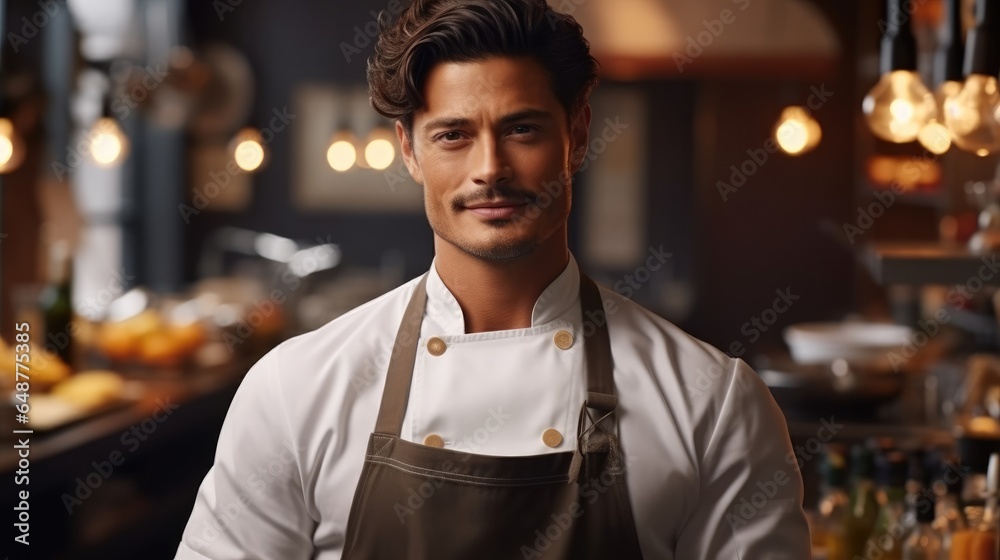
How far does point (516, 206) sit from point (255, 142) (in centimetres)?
191

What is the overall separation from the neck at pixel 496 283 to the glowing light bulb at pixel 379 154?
8.86 ft

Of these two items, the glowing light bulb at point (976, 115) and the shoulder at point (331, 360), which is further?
the glowing light bulb at point (976, 115)

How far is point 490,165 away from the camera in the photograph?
1.35 meters

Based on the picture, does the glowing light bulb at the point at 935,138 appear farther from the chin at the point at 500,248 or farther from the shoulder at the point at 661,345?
the chin at the point at 500,248

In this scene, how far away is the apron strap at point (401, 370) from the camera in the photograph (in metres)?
1.44

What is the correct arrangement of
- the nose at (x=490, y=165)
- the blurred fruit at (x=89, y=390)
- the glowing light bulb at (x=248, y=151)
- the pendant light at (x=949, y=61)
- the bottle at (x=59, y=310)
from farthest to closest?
the bottle at (x=59, y=310) → the blurred fruit at (x=89, y=390) → the glowing light bulb at (x=248, y=151) → the pendant light at (x=949, y=61) → the nose at (x=490, y=165)

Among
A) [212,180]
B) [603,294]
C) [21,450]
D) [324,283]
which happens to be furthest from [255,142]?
[212,180]

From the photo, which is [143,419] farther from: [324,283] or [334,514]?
[324,283]

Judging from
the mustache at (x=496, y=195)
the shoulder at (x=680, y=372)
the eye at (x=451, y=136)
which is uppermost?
the eye at (x=451, y=136)

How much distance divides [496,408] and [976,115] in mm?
861

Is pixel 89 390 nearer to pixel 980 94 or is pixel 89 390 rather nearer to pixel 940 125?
pixel 940 125

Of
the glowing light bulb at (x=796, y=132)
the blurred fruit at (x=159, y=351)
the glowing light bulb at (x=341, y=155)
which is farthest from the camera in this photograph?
the blurred fruit at (x=159, y=351)

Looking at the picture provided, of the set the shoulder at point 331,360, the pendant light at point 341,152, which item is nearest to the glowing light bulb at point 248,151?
the pendant light at point 341,152

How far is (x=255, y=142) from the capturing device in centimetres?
312
